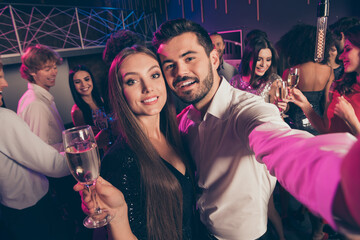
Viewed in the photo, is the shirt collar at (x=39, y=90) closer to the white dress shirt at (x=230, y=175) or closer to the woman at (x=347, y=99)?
the white dress shirt at (x=230, y=175)

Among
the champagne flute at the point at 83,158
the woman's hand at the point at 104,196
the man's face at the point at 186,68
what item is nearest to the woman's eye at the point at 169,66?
the man's face at the point at 186,68

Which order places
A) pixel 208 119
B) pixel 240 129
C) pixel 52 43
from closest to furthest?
pixel 240 129 < pixel 208 119 < pixel 52 43

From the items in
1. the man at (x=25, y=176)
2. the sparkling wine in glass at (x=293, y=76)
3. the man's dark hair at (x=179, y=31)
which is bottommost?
the man at (x=25, y=176)

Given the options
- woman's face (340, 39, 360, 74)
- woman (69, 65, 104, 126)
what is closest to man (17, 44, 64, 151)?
woman (69, 65, 104, 126)

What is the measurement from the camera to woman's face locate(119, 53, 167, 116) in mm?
1285

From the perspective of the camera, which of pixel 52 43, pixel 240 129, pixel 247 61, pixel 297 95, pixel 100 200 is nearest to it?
pixel 100 200

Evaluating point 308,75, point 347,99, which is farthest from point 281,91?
point 308,75

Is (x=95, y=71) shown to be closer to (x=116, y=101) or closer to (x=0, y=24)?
(x=0, y=24)

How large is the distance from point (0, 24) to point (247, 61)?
5973 mm

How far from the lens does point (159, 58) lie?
1448 millimetres

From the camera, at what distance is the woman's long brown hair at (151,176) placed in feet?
3.73

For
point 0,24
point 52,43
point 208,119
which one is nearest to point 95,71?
point 52,43

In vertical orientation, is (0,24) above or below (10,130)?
above

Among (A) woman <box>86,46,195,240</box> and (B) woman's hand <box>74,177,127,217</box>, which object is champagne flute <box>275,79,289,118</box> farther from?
(B) woman's hand <box>74,177,127,217</box>
